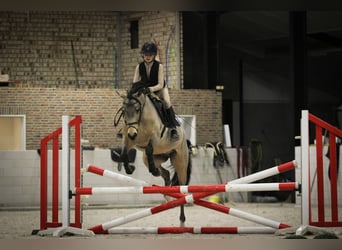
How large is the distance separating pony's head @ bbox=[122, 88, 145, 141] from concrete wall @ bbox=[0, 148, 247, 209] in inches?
139

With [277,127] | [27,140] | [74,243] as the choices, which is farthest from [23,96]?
[74,243]

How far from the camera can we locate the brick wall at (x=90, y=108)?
10344mm

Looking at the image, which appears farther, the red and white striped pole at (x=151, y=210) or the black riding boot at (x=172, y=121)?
the black riding boot at (x=172, y=121)

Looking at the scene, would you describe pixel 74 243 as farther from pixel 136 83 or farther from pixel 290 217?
pixel 290 217

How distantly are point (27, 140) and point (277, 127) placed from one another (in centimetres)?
630

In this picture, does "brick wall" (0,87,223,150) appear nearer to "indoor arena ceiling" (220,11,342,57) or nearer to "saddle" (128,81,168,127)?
"indoor arena ceiling" (220,11,342,57)

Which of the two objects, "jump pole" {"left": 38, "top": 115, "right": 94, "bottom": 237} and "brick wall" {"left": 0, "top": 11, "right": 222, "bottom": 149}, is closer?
"jump pole" {"left": 38, "top": 115, "right": 94, "bottom": 237}

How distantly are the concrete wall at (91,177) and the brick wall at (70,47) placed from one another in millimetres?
2164

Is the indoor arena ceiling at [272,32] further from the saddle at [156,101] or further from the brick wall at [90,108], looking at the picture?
the saddle at [156,101]

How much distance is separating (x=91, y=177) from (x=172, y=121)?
357 centimetres

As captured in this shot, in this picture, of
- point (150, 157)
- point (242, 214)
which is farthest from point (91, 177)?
point (242, 214)

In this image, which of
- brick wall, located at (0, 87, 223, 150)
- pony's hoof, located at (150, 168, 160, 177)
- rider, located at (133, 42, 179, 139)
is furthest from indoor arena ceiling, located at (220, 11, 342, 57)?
pony's hoof, located at (150, 168, 160, 177)

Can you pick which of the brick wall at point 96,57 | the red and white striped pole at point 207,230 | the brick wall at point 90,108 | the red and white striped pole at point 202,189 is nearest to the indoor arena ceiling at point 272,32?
the brick wall at point 96,57

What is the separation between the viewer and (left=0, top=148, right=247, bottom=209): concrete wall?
382 inches
